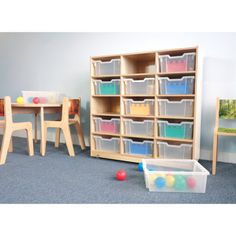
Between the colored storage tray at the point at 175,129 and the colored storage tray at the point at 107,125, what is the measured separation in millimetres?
465

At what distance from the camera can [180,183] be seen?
146 cm

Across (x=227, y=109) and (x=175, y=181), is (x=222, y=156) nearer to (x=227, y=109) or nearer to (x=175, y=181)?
(x=227, y=109)

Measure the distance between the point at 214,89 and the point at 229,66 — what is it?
272 millimetres

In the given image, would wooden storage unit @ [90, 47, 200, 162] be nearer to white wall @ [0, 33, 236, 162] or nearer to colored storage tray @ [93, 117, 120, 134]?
colored storage tray @ [93, 117, 120, 134]

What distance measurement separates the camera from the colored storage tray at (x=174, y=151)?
1.92 metres

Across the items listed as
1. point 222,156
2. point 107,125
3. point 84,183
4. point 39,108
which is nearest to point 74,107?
point 39,108

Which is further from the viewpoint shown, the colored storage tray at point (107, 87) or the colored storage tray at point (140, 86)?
the colored storage tray at point (107, 87)

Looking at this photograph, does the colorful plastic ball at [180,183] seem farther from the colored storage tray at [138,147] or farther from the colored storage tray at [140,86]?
the colored storage tray at [140,86]

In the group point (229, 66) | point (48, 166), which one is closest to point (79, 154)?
point (48, 166)

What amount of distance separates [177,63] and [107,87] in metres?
0.78

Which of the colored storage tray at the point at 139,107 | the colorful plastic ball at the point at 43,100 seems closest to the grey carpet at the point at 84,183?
the colored storage tray at the point at 139,107

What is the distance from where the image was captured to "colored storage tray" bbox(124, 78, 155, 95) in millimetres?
2052

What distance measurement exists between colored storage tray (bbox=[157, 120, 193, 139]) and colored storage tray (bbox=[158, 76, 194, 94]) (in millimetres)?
302
